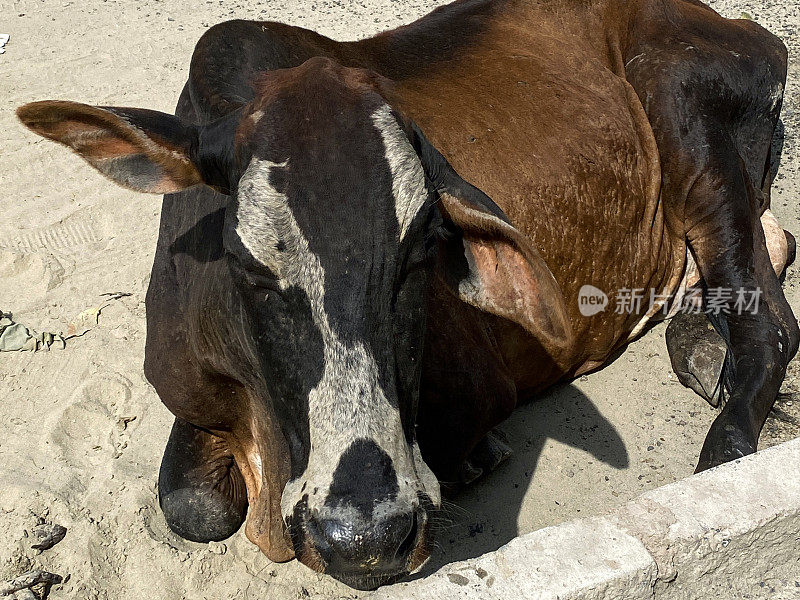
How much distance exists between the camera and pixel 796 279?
5609 millimetres

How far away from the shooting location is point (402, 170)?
2.70 m

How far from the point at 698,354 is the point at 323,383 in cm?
298

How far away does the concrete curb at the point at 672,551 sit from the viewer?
2.77 meters

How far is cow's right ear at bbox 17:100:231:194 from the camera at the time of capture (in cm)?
281

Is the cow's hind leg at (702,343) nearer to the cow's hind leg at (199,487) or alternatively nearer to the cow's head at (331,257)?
the cow's head at (331,257)

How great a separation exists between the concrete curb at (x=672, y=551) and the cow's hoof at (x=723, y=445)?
88 centimetres

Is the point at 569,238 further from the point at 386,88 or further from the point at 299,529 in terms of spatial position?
the point at 299,529

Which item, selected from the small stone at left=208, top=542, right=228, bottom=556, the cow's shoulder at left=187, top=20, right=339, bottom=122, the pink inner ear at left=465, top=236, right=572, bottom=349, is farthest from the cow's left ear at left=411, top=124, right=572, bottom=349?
the small stone at left=208, top=542, right=228, bottom=556

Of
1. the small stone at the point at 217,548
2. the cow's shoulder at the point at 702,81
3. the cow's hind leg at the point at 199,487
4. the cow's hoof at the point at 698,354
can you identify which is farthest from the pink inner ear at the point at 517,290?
the cow's shoulder at the point at 702,81

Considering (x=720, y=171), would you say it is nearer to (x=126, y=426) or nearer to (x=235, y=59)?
→ (x=235, y=59)

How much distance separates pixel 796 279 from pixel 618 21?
6.38 feet

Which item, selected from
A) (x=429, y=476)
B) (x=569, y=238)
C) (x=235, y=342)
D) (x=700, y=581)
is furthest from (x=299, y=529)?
(x=569, y=238)

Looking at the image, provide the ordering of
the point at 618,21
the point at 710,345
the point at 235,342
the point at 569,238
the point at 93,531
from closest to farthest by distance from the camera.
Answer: the point at 235,342, the point at 93,531, the point at 569,238, the point at 710,345, the point at 618,21

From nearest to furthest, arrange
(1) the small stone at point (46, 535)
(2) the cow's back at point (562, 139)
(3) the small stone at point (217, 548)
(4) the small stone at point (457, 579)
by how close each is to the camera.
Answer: (4) the small stone at point (457, 579) < (1) the small stone at point (46, 535) < (3) the small stone at point (217, 548) < (2) the cow's back at point (562, 139)
